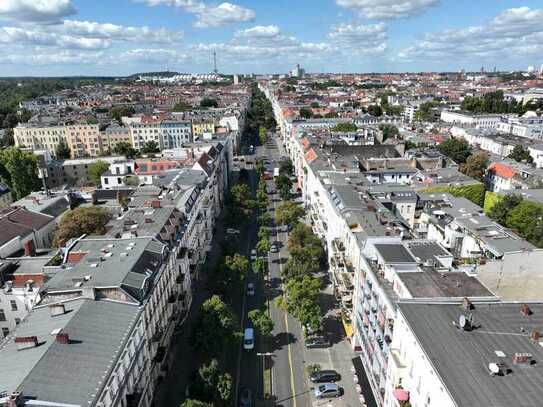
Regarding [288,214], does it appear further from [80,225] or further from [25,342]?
[25,342]

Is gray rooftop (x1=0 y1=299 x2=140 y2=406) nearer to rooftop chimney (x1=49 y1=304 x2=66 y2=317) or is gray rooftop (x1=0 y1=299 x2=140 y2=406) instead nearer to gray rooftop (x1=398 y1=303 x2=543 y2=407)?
rooftop chimney (x1=49 y1=304 x2=66 y2=317)

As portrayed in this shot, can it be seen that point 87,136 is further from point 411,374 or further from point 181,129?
point 411,374

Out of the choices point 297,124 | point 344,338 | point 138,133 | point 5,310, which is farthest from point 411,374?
point 138,133

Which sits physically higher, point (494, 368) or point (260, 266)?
point (494, 368)

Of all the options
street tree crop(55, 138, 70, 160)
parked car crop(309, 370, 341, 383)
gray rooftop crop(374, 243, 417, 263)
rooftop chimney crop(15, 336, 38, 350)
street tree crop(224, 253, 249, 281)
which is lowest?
parked car crop(309, 370, 341, 383)

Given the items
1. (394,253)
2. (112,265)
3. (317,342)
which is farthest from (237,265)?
(394,253)

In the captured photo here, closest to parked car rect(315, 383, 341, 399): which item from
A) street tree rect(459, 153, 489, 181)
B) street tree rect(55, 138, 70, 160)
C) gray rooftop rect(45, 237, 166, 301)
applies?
gray rooftop rect(45, 237, 166, 301)
